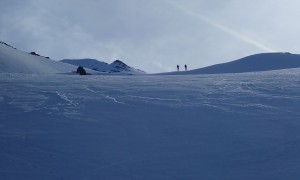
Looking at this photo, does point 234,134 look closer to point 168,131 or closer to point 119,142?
point 168,131

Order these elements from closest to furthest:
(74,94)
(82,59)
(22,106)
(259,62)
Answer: (22,106) < (74,94) < (259,62) < (82,59)

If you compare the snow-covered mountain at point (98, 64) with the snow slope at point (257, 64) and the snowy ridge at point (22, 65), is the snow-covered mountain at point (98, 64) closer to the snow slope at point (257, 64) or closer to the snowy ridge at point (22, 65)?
the snowy ridge at point (22, 65)

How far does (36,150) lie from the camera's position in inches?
346

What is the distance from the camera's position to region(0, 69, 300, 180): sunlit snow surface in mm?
8016

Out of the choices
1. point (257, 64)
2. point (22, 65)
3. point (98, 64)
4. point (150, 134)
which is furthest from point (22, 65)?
point (98, 64)

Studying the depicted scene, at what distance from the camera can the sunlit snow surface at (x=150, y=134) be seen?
8.02 meters

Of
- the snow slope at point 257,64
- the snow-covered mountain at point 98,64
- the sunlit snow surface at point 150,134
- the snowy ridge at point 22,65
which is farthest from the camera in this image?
the snow-covered mountain at point 98,64

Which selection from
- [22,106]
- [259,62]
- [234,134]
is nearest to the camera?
[234,134]

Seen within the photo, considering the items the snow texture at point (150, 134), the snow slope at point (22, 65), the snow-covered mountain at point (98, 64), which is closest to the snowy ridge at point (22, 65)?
the snow slope at point (22, 65)

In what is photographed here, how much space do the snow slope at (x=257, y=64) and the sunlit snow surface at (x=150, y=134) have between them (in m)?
21.5

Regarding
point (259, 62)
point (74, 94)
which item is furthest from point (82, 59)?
point (74, 94)

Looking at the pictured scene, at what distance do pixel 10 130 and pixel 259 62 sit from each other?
30.7m

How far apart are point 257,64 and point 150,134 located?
29.2 metres

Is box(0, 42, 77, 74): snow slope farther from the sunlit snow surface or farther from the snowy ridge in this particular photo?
the sunlit snow surface
